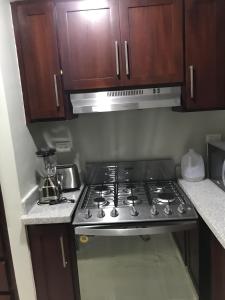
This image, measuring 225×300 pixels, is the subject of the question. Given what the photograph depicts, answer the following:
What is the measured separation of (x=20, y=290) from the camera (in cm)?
166

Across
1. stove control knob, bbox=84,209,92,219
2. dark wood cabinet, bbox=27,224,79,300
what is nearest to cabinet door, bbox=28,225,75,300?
dark wood cabinet, bbox=27,224,79,300

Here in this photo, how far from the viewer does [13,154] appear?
152cm

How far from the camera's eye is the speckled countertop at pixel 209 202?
1266mm

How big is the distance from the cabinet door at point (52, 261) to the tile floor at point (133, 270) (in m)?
0.09

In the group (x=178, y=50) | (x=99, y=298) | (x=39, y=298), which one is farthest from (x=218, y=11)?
(x=39, y=298)

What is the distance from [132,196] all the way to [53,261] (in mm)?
625

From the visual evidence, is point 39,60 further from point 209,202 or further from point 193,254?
point 193,254

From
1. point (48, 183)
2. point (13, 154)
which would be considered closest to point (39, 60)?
point (13, 154)

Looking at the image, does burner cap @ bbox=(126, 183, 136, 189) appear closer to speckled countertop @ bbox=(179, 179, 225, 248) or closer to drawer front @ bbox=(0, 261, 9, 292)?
speckled countertop @ bbox=(179, 179, 225, 248)

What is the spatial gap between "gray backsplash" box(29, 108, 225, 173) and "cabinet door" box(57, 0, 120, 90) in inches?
15.4

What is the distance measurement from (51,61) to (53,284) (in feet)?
4.43

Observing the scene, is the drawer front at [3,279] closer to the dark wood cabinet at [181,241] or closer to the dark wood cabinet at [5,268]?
the dark wood cabinet at [5,268]

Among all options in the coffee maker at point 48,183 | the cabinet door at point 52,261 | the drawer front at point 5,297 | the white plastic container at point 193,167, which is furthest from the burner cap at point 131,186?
the drawer front at point 5,297

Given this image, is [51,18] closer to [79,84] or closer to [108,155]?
[79,84]
